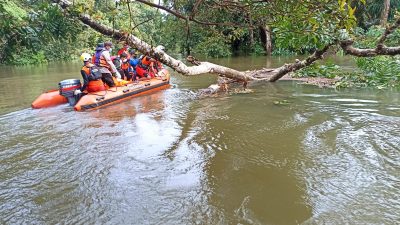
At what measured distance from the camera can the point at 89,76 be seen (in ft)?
27.7

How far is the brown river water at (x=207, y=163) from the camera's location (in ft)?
12.3

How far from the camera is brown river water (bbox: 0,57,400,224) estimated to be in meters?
3.75

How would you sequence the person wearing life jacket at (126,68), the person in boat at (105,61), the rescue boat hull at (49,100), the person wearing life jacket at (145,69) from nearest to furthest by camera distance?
the rescue boat hull at (49,100) < the person in boat at (105,61) < the person wearing life jacket at (126,68) < the person wearing life jacket at (145,69)

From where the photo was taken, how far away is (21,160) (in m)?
5.39

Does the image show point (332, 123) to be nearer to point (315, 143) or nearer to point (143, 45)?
point (315, 143)

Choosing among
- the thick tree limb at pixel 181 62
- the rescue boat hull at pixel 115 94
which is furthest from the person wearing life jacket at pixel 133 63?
the thick tree limb at pixel 181 62

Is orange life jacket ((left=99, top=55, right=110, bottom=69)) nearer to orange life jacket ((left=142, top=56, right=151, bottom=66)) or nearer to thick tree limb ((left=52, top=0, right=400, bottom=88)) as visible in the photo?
orange life jacket ((left=142, top=56, right=151, bottom=66))

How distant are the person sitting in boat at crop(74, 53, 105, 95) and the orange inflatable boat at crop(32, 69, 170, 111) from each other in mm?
162

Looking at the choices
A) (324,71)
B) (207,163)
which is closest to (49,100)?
(207,163)

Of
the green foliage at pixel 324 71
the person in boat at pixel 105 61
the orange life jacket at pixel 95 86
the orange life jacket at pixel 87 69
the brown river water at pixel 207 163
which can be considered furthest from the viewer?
the green foliage at pixel 324 71

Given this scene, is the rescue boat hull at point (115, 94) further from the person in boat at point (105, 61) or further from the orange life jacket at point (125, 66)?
the orange life jacket at point (125, 66)

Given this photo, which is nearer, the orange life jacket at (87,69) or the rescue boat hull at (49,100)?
the orange life jacket at (87,69)

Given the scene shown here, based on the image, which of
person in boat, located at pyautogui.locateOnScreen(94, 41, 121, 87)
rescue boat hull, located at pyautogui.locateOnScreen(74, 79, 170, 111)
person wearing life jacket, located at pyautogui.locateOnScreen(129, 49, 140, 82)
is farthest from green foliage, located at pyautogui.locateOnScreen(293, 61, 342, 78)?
person in boat, located at pyautogui.locateOnScreen(94, 41, 121, 87)

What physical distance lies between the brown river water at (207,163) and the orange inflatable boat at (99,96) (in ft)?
0.76
